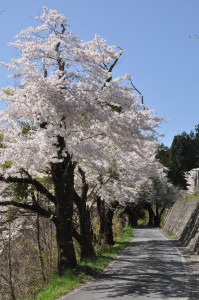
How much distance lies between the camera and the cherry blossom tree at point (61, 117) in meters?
12.9

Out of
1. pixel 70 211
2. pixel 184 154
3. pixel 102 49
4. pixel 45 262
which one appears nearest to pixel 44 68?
pixel 102 49

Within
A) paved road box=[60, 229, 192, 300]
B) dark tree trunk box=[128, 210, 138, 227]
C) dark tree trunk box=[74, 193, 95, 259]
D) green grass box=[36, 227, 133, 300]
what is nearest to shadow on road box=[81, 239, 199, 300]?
paved road box=[60, 229, 192, 300]

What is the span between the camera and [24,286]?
19.3m

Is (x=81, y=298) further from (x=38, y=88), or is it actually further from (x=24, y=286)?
(x=24, y=286)

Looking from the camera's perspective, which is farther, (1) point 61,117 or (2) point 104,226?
(2) point 104,226

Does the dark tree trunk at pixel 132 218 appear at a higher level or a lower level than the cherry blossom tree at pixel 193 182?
lower

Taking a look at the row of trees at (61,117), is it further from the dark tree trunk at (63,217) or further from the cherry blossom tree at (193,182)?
the cherry blossom tree at (193,182)

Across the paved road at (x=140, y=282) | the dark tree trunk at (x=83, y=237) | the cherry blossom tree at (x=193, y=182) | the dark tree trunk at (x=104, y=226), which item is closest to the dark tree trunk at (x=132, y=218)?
the cherry blossom tree at (x=193, y=182)

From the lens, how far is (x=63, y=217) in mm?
14977

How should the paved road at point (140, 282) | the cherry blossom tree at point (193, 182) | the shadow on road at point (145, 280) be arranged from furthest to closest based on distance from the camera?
the cherry blossom tree at point (193, 182) → the shadow on road at point (145, 280) → the paved road at point (140, 282)

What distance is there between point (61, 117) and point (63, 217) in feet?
13.2

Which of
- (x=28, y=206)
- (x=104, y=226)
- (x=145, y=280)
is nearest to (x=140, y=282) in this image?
(x=145, y=280)

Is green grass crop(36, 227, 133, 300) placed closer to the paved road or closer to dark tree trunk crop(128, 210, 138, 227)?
the paved road

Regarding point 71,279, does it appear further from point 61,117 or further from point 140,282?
point 61,117
